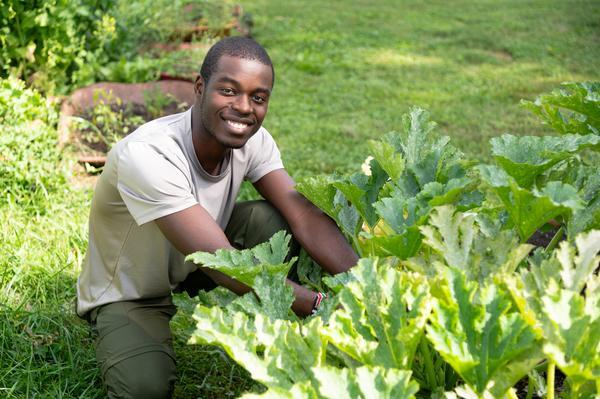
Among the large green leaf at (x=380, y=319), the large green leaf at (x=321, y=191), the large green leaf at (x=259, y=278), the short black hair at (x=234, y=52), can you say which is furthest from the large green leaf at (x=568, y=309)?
the short black hair at (x=234, y=52)

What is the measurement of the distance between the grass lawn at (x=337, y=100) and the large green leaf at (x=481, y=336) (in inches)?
42.0

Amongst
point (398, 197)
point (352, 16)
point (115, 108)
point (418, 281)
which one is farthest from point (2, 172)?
point (352, 16)

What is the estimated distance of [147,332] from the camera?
112 inches

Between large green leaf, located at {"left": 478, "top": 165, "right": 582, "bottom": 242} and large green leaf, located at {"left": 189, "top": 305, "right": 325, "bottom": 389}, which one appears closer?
large green leaf, located at {"left": 189, "top": 305, "right": 325, "bottom": 389}

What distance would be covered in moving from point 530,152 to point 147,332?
1494 mm

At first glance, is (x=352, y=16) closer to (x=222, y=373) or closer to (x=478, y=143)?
(x=478, y=143)

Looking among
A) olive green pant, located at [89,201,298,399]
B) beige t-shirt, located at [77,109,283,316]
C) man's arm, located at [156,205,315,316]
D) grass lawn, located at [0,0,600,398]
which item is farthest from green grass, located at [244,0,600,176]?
man's arm, located at [156,205,315,316]

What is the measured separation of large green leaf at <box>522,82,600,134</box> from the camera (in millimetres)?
2580

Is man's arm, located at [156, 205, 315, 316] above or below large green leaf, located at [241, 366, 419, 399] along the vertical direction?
below

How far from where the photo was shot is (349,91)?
6930 millimetres

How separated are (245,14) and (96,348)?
6.84m

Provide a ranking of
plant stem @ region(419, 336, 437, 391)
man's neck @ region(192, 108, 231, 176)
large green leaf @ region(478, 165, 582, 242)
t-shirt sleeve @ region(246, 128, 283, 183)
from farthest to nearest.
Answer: t-shirt sleeve @ region(246, 128, 283, 183), man's neck @ region(192, 108, 231, 176), plant stem @ region(419, 336, 437, 391), large green leaf @ region(478, 165, 582, 242)

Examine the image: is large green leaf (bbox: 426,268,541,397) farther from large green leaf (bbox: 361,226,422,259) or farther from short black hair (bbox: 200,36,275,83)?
short black hair (bbox: 200,36,275,83)

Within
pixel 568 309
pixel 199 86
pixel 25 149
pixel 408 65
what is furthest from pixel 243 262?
pixel 408 65
